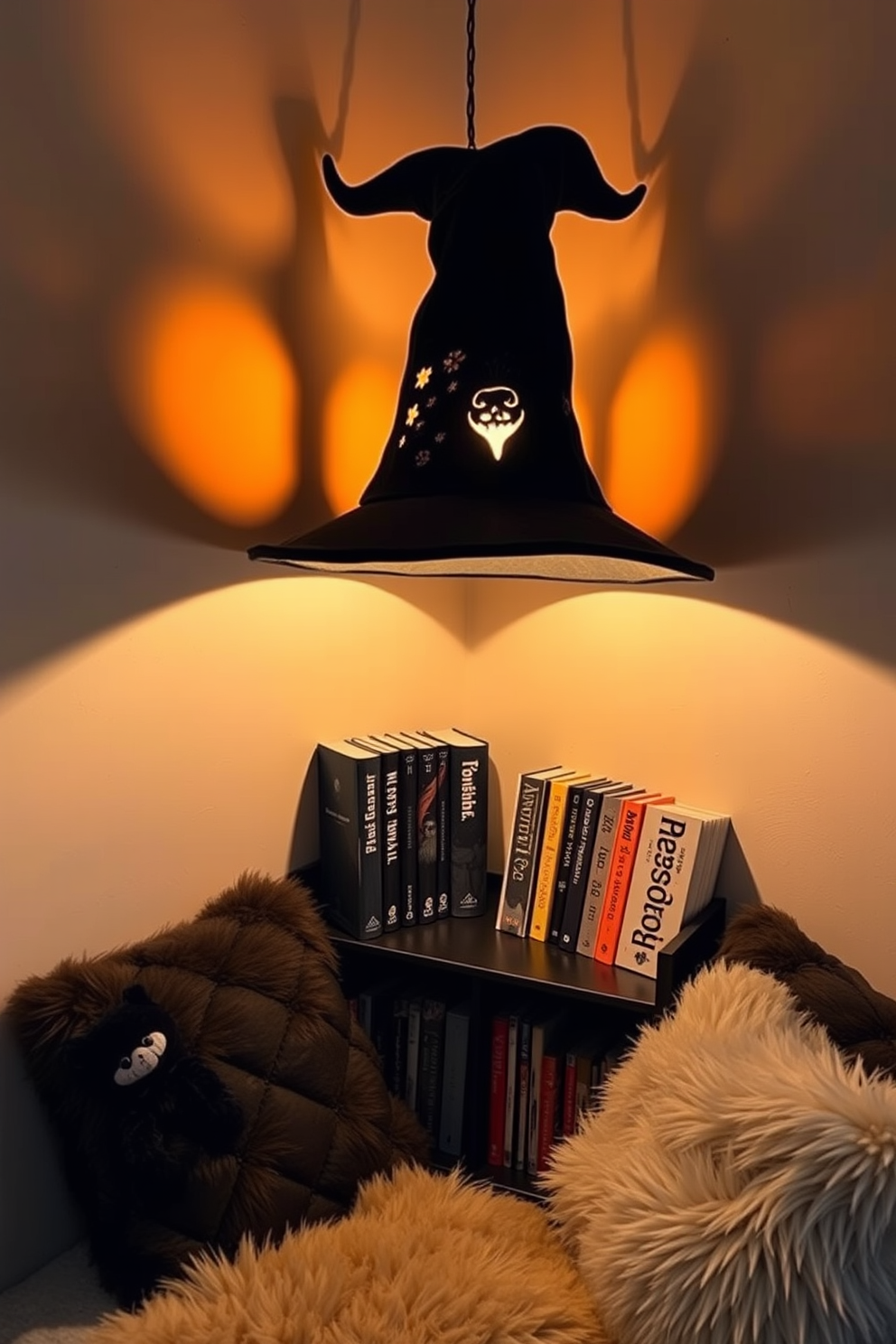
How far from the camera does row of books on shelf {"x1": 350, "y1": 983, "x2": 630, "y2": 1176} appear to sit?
140cm

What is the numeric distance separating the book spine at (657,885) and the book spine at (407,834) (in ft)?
1.11

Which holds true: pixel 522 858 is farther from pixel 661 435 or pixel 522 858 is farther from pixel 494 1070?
pixel 661 435

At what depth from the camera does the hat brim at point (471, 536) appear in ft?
3.36

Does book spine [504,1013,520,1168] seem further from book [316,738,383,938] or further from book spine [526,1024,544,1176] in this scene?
book [316,738,383,938]

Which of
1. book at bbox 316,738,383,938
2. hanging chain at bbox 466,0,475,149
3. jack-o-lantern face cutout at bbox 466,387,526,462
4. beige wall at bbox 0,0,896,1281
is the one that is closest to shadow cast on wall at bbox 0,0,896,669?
beige wall at bbox 0,0,896,1281

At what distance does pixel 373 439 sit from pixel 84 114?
24.7 inches

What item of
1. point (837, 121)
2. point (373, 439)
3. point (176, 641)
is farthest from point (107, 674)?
point (837, 121)

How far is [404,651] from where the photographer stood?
5.49ft

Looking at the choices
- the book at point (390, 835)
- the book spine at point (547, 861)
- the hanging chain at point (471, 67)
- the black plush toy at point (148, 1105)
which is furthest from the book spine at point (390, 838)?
the hanging chain at point (471, 67)

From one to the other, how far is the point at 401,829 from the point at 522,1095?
1.46 feet

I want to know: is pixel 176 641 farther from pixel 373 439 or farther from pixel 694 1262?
pixel 694 1262

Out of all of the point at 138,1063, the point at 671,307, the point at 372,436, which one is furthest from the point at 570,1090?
the point at 671,307

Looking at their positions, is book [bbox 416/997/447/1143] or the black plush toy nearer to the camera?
the black plush toy

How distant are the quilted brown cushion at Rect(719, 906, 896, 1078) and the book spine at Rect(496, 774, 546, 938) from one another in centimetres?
33
